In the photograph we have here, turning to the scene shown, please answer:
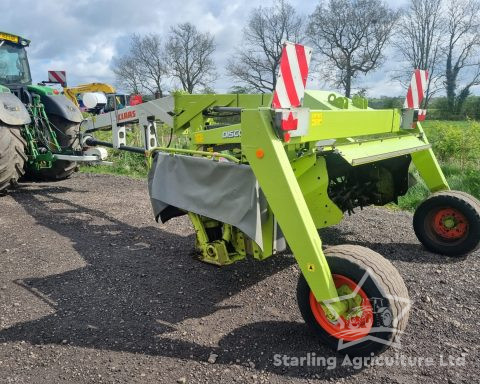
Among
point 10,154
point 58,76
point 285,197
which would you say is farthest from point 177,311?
point 58,76

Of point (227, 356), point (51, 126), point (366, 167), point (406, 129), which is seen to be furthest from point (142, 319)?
point (51, 126)

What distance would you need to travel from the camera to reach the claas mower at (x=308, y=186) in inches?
96.6

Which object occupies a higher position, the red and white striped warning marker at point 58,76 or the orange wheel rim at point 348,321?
the red and white striped warning marker at point 58,76

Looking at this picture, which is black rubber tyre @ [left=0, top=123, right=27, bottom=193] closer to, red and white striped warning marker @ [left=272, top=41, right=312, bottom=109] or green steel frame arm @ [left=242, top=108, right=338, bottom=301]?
green steel frame arm @ [left=242, top=108, right=338, bottom=301]

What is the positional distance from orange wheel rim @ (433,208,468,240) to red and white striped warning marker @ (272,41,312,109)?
7.37 feet

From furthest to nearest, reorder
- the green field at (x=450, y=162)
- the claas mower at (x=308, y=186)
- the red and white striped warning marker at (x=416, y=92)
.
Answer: the green field at (x=450, y=162) < the red and white striped warning marker at (x=416, y=92) < the claas mower at (x=308, y=186)

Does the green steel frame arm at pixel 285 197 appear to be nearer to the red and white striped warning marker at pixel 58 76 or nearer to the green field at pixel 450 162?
the green field at pixel 450 162

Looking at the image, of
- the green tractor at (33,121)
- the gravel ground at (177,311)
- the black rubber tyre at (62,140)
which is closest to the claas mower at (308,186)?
the gravel ground at (177,311)

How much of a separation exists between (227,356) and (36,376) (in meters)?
1.09

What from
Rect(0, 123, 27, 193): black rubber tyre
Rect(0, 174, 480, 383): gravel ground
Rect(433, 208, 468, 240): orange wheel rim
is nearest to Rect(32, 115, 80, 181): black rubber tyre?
Rect(0, 123, 27, 193): black rubber tyre

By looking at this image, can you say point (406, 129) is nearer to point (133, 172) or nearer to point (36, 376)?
point (36, 376)

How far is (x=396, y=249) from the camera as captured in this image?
14.0 ft

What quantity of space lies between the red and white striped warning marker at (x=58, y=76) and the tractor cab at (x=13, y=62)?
720mm

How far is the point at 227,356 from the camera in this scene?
2578 millimetres
